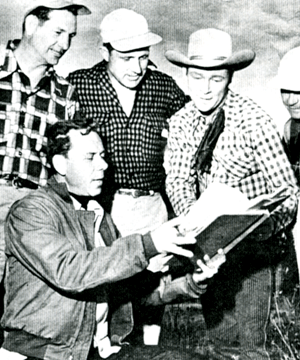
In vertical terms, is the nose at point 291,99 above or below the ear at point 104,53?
below

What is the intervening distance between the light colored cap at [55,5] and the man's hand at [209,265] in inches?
51.5

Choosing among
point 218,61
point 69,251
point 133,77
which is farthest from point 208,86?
point 69,251

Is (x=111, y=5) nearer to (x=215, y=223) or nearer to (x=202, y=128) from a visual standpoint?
(x=202, y=128)

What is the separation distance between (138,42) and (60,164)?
77cm

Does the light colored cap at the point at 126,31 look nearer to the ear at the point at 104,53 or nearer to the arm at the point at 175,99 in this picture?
the ear at the point at 104,53

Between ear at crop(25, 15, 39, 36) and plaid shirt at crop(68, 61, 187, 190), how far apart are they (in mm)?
299

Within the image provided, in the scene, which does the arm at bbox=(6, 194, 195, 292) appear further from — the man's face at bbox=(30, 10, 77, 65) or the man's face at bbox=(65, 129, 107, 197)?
the man's face at bbox=(30, 10, 77, 65)

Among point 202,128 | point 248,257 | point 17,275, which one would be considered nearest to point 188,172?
point 202,128

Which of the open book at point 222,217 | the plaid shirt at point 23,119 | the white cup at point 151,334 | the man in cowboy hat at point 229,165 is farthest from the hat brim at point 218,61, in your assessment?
the white cup at point 151,334

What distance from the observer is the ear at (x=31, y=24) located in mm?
3043

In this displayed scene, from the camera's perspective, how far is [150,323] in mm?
3139

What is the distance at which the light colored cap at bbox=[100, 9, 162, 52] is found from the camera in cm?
311

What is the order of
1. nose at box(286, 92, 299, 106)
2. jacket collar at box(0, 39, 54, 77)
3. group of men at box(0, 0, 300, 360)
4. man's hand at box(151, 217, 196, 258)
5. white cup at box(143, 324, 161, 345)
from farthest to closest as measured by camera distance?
nose at box(286, 92, 299, 106) < white cup at box(143, 324, 161, 345) < jacket collar at box(0, 39, 54, 77) < group of men at box(0, 0, 300, 360) < man's hand at box(151, 217, 196, 258)

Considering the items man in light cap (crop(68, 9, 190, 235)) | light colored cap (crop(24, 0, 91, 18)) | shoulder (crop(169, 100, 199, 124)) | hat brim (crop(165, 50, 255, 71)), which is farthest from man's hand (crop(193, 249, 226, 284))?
light colored cap (crop(24, 0, 91, 18))
